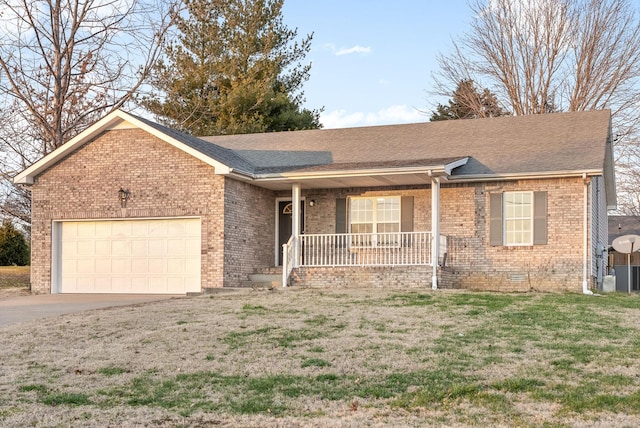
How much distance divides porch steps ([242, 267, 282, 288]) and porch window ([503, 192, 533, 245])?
591cm

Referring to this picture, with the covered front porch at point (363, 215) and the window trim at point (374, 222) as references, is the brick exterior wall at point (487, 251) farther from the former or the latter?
the window trim at point (374, 222)

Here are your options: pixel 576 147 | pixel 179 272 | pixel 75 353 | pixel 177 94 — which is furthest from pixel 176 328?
pixel 177 94

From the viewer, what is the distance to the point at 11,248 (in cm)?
3127

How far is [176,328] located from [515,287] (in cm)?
1021

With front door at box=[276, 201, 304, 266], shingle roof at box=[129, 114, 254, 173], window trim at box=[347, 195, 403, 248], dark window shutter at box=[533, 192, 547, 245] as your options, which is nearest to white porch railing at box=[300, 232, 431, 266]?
window trim at box=[347, 195, 403, 248]

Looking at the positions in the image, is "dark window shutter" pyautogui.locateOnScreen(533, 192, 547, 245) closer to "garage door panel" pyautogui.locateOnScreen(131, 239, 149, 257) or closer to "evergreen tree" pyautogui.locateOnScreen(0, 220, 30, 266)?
"garage door panel" pyautogui.locateOnScreen(131, 239, 149, 257)

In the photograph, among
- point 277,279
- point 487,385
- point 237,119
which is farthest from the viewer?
point 237,119

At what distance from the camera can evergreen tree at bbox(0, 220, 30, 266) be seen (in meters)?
31.1

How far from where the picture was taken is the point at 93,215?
70.4 feet

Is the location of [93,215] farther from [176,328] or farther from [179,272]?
[176,328]

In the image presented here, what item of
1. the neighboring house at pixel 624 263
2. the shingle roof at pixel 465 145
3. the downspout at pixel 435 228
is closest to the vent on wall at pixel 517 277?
the downspout at pixel 435 228

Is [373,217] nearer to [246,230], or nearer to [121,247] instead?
[246,230]

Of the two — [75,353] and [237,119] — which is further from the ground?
[237,119]

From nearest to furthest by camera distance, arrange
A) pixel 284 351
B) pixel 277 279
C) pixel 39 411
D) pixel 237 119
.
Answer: pixel 39 411, pixel 284 351, pixel 277 279, pixel 237 119
